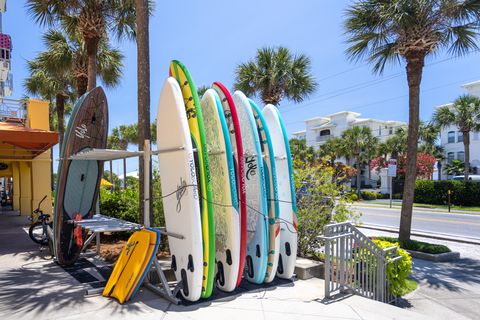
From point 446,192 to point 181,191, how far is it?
29.0 meters

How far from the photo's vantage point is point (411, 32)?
10.1m

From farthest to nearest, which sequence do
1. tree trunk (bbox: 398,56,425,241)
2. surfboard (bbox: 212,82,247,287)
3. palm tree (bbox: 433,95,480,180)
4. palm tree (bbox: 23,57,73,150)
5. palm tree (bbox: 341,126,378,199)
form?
palm tree (bbox: 341,126,378,199), palm tree (bbox: 433,95,480,180), palm tree (bbox: 23,57,73,150), tree trunk (bbox: 398,56,425,241), surfboard (bbox: 212,82,247,287)

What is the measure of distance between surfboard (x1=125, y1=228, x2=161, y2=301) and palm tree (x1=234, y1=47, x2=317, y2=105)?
39.5 feet

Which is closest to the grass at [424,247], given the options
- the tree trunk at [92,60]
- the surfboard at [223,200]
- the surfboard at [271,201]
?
the surfboard at [271,201]

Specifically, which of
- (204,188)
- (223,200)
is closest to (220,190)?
(223,200)

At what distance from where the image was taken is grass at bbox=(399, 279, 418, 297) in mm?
6381

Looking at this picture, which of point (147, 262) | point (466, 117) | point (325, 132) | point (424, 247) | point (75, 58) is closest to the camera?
point (147, 262)

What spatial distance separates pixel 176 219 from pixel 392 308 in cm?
325

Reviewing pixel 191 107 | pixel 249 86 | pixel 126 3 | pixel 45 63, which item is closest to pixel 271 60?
pixel 249 86

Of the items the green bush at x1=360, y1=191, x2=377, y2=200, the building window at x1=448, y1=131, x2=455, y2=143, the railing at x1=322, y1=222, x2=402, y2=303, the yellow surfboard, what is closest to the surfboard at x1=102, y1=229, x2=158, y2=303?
the yellow surfboard

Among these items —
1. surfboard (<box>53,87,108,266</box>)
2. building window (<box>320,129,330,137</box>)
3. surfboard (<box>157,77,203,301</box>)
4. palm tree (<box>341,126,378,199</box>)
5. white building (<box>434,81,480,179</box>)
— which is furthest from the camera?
building window (<box>320,129,330,137</box>)

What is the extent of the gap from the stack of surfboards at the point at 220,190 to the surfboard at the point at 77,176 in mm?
2311

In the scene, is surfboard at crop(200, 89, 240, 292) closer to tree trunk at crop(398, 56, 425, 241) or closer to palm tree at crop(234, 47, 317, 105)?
tree trunk at crop(398, 56, 425, 241)

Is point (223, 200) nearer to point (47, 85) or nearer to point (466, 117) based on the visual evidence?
point (47, 85)
